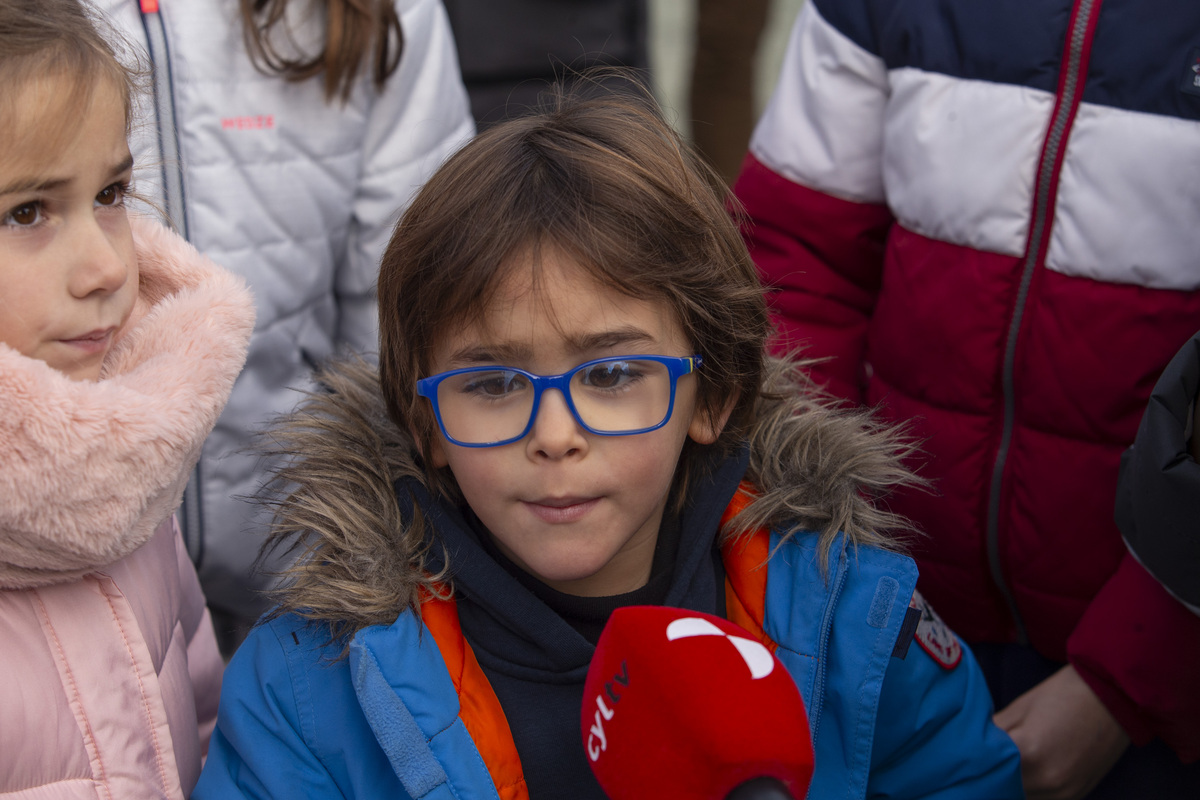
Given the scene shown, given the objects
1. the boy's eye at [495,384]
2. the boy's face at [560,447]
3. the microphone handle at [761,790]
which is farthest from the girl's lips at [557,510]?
the microphone handle at [761,790]

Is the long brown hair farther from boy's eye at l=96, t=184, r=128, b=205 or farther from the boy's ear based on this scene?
the boy's ear

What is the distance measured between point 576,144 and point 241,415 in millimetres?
884

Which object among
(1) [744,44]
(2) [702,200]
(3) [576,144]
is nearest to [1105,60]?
(2) [702,200]

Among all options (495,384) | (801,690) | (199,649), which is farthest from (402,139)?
(801,690)

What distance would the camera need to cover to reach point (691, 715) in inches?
35.1

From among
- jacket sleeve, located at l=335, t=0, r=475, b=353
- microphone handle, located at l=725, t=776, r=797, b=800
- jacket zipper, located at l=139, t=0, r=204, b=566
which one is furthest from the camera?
jacket sleeve, located at l=335, t=0, r=475, b=353

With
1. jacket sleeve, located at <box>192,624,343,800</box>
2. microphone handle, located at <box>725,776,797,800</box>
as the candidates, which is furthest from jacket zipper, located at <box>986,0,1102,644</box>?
jacket sleeve, located at <box>192,624,343,800</box>

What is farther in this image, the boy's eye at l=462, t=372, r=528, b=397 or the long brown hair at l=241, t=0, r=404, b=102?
the long brown hair at l=241, t=0, r=404, b=102

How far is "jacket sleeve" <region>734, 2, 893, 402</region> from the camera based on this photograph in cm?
174

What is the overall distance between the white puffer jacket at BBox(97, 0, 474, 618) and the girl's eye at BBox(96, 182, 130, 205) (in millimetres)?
463

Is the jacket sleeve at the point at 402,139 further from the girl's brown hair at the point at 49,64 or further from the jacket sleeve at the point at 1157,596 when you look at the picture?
the jacket sleeve at the point at 1157,596

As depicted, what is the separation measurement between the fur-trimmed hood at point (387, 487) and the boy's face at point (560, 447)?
14cm

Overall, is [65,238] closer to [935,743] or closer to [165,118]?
[165,118]

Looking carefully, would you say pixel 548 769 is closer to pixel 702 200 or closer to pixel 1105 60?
pixel 702 200
